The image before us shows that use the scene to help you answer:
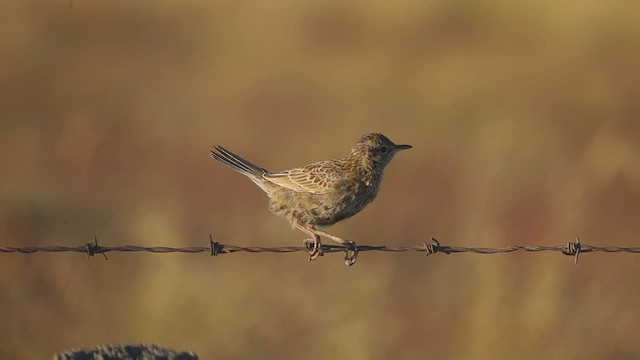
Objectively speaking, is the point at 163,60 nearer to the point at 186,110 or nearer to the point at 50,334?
the point at 186,110

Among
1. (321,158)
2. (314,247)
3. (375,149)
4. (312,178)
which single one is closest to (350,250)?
(314,247)

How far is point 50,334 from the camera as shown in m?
11.3

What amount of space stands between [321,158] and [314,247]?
4443 millimetres

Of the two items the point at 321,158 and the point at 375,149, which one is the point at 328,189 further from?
the point at 321,158

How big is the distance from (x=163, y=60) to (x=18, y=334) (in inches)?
225

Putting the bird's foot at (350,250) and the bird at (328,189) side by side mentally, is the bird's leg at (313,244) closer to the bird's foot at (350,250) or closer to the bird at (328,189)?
the bird at (328,189)

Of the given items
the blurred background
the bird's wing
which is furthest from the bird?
the blurred background

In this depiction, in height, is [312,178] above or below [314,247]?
above

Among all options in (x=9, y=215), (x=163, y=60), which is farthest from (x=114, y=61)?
(x=9, y=215)

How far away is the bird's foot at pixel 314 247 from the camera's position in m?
9.09

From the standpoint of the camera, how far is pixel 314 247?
9.02 m

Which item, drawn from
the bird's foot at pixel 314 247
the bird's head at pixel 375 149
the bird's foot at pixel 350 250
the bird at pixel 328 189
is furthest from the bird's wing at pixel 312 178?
the bird's foot at pixel 350 250

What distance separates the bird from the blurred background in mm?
1884

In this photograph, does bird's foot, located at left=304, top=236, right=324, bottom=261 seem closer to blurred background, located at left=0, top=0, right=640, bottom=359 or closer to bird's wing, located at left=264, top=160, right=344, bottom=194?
bird's wing, located at left=264, top=160, right=344, bottom=194
